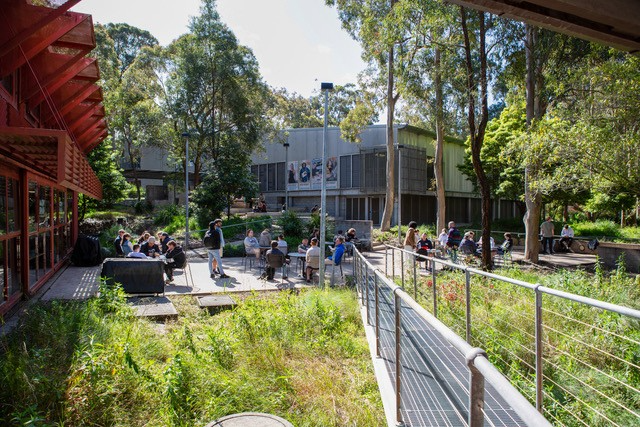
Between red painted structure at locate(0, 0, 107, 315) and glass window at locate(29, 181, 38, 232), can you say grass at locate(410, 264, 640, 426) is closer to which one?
red painted structure at locate(0, 0, 107, 315)

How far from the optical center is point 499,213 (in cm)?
4444

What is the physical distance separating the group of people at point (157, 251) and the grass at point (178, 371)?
4978 millimetres

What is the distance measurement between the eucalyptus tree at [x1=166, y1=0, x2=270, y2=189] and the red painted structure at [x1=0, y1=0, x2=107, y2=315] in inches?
598

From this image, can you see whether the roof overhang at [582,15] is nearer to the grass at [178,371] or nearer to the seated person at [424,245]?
the grass at [178,371]

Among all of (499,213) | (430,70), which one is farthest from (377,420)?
(499,213)

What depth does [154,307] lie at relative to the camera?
9086mm

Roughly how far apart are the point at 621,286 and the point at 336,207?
28418mm

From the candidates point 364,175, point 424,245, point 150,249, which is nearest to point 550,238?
point 424,245

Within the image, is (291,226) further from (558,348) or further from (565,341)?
(558,348)

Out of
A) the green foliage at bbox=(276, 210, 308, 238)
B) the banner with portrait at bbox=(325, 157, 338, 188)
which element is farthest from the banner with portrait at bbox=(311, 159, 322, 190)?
the green foliage at bbox=(276, 210, 308, 238)

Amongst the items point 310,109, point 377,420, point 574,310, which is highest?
point 310,109

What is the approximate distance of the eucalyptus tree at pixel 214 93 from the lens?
1105 inches

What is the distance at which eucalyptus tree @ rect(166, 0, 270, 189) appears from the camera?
28.1m

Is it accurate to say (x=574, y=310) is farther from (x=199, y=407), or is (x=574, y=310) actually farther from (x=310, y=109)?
(x=310, y=109)
